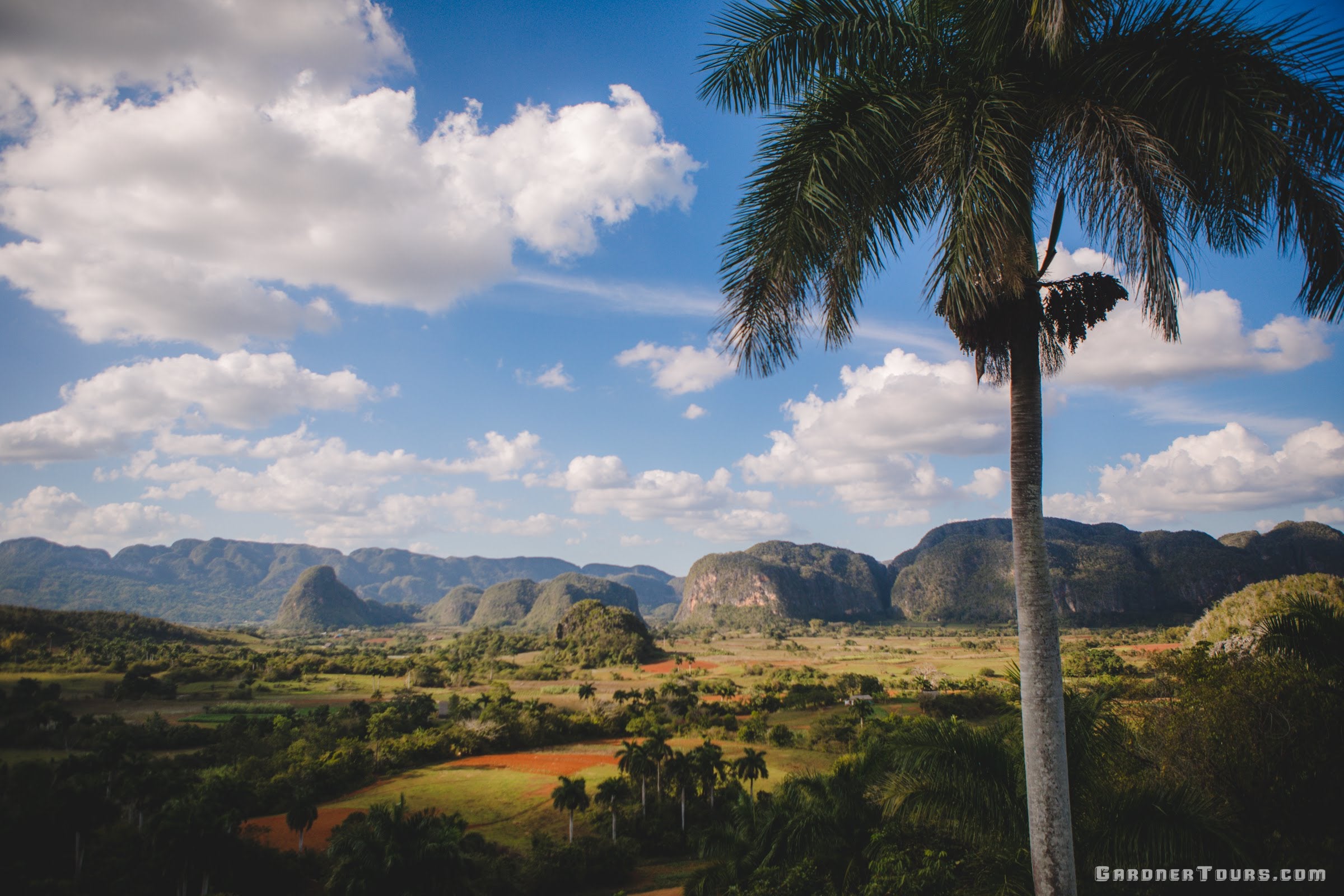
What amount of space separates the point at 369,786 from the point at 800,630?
126 m

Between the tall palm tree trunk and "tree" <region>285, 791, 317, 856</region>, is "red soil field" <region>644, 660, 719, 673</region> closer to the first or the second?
"tree" <region>285, 791, 317, 856</region>

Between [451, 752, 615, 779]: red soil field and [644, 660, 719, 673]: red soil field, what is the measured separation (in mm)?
38871

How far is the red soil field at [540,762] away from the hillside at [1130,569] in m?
95.6

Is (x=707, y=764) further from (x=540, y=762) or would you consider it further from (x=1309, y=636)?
(x=1309, y=636)

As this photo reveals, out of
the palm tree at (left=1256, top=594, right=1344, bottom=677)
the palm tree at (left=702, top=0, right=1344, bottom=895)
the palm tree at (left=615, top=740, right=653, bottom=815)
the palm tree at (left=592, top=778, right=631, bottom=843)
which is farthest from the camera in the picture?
the palm tree at (left=615, top=740, right=653, bottom=815)

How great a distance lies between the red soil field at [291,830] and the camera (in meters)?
27.4

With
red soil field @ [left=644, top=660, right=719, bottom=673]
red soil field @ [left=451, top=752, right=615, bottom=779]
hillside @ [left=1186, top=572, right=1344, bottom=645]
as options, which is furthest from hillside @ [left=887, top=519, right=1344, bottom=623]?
red soil field @ [left=451, top=752, right=615, bottom=779]

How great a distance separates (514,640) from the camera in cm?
11806

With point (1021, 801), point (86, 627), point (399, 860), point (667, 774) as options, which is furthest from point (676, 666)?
point (1021, 801)

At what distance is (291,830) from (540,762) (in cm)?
1611

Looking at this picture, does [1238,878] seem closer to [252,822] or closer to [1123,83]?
[1123,83]

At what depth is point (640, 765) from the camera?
98.9ft

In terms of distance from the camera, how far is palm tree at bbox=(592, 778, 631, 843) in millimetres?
28734

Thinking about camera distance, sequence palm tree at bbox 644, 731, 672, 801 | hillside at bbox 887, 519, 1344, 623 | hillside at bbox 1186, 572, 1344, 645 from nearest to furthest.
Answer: hillside at bbox 1186, 572, 1344, 645 → palm tree at bbox 644, 731, 672, 801 → hillside at bbox 887, 519, 1344, 623
